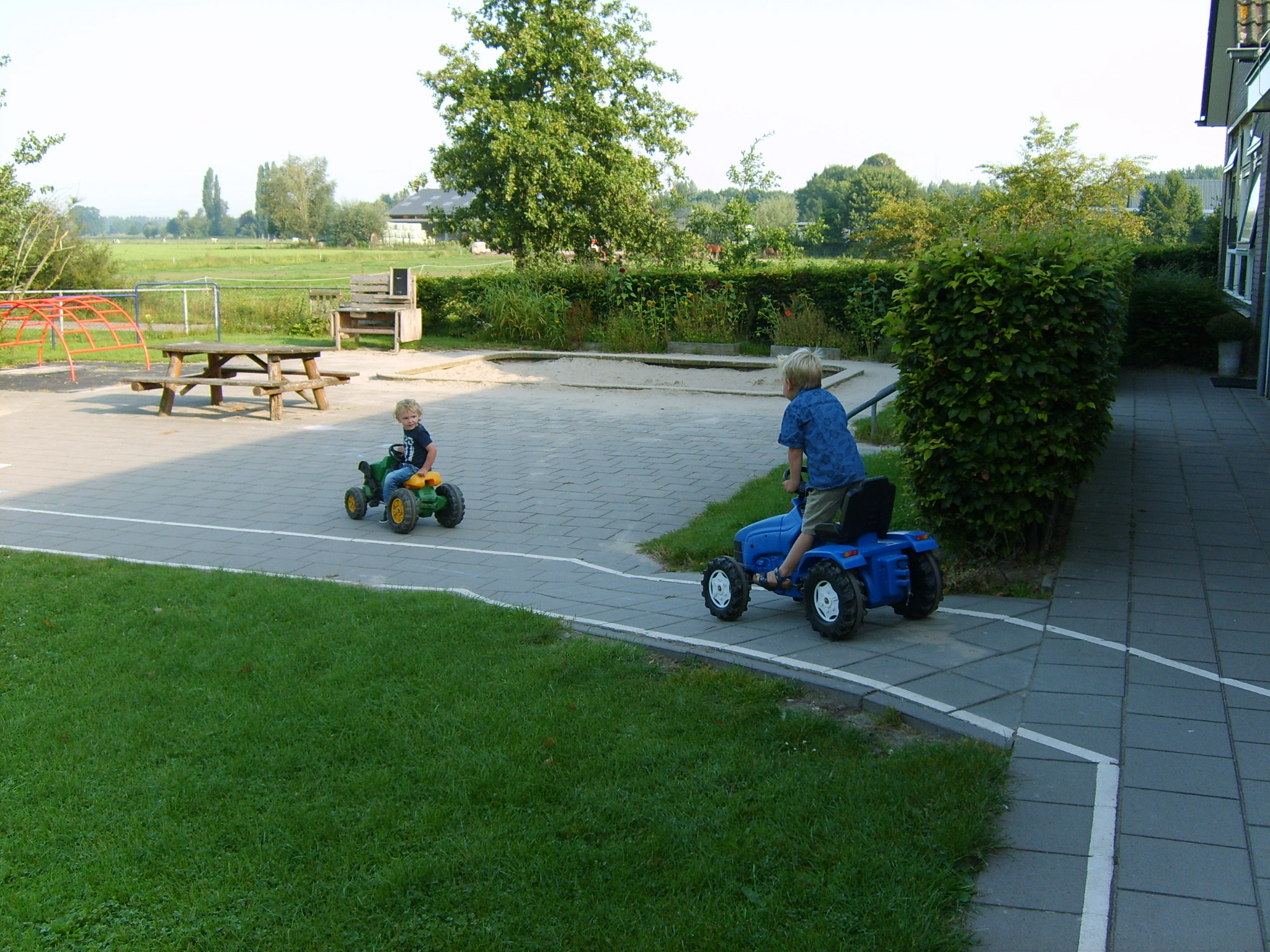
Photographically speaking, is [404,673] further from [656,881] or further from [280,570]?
[280,570]

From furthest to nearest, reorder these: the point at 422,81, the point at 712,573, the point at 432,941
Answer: the point at 422,81 < the point at 712,573 < the point at 432,941

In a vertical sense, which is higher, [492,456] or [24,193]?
[24,193]

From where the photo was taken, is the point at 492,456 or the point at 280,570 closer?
the point at 280,570

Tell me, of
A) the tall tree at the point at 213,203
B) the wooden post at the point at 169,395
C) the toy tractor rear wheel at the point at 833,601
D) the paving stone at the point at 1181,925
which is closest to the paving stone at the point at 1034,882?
the paving stone at the point at 1181,925

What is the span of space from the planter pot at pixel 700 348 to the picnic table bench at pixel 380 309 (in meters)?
5.38

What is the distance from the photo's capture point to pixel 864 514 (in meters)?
5.15

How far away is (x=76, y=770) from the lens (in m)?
3.76

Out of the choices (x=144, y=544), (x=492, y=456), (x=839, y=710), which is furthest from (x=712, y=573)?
(x=492, y=456)

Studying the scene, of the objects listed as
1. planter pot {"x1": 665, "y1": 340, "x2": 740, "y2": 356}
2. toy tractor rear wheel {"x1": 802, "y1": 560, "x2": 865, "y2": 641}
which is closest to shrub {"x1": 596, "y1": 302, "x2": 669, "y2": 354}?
planter pot {"x1": 665, "y1": 340, "x2": 740, "y2": 356}

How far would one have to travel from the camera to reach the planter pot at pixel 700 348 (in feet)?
66.3

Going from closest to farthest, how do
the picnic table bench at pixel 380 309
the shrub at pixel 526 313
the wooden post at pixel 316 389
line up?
1. the wooden post at pixel 316 389
2. the picnic table bench at pixel 380 309
3. the shrub at pixel 526 313

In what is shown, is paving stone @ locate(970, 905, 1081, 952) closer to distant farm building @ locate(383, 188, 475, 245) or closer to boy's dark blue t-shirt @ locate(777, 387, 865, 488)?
boy's dark blue t-shirt @ locate(777, 387, 865, 488)

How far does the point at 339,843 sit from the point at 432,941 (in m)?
0.57

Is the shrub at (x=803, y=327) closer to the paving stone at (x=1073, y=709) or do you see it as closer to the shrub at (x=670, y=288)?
the shrub at (x=670, y=288)
